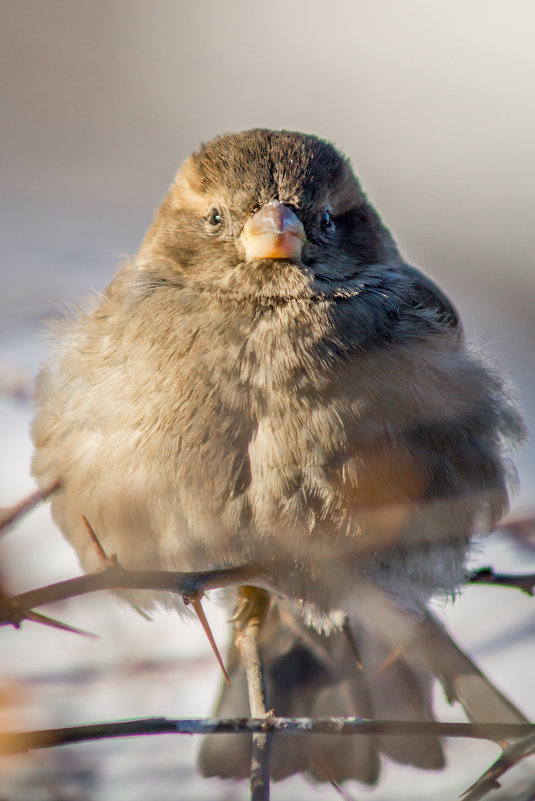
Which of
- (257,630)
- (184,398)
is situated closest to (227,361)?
(184,398)

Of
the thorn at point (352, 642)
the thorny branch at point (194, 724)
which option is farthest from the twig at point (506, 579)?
the thorn at point (352, 642)

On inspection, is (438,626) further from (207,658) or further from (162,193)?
(162,193)

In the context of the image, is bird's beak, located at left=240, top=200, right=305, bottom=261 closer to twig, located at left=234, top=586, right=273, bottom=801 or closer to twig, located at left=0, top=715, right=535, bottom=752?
twig, located at left=234, top=586, right=273, bottom=801

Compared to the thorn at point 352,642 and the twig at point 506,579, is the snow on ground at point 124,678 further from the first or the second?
the thorn at point 352,642

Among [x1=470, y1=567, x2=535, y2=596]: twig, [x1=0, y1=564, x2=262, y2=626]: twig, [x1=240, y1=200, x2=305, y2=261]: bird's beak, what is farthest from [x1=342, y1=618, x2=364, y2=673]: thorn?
[x1=240, y1=200, x2=305, y2=261]: bird's beak

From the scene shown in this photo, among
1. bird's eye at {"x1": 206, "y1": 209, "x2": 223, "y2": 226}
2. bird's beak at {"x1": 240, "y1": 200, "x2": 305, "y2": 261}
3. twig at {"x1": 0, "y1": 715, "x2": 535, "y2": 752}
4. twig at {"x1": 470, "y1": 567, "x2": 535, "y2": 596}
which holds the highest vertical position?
bird's eye at {"x1": 206, "y1": 209, "x2": 223, "y2": 226}

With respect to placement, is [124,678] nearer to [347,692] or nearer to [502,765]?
[502,765]
